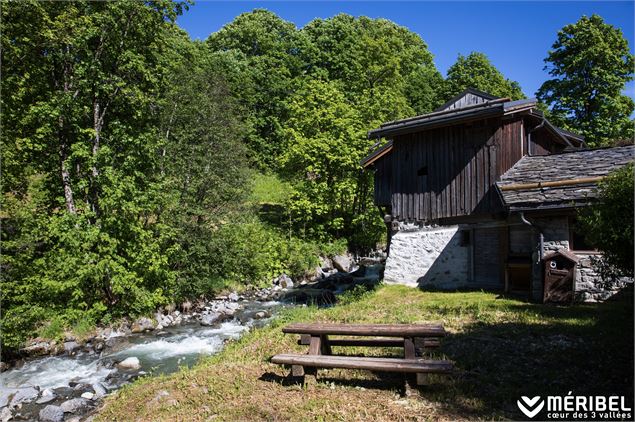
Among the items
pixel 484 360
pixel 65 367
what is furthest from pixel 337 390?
pixel 65 367

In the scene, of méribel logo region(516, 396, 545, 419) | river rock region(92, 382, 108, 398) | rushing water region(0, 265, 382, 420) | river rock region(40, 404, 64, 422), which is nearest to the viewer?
méribel logo region(516, 396, 545, 419)

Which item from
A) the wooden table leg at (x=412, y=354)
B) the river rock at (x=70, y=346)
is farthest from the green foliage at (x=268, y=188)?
the wooden table leg at (x=412, y=354)

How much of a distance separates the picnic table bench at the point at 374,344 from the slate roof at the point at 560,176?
7217 mm

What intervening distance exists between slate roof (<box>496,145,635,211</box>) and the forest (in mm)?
12539

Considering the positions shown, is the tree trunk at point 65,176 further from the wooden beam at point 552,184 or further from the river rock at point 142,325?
the wooden beam at point 552,184

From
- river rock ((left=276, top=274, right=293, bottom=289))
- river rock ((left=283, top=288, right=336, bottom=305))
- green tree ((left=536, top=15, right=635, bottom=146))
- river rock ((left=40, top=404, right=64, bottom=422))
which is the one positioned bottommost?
river rock ((left=40, top=404, right=64, bottom=422))

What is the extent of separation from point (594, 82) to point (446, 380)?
2783cm

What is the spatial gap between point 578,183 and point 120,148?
1621 cm

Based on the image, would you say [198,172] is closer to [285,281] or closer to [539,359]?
[285,281]

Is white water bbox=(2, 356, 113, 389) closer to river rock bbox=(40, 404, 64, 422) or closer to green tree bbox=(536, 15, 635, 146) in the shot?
river rock bbox=(40, 404, 64, 422)

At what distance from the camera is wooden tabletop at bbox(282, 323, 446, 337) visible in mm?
5961

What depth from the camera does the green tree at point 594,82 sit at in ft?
82.5

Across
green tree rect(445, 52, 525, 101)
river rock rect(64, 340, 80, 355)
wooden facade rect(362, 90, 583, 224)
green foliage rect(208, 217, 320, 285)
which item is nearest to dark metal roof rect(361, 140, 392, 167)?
wooden facade rect(362, 90, 583, 224)

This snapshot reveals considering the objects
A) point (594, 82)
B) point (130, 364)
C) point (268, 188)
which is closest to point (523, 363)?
point (130, 364)
